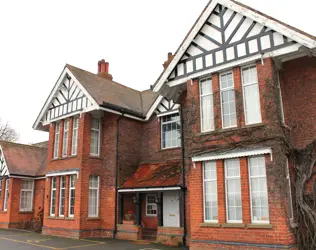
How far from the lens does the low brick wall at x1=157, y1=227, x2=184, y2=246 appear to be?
44.8 ft

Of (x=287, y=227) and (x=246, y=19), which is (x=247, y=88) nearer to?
(x=246, y=19)

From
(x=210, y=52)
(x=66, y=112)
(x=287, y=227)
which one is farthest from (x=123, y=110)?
(x=287, y=227)

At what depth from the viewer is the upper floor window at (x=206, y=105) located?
40.3 ft

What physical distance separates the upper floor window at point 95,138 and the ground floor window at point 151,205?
376cm

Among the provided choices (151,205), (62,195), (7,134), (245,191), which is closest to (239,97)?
(245,191)

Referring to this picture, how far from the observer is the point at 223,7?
40.8 ft

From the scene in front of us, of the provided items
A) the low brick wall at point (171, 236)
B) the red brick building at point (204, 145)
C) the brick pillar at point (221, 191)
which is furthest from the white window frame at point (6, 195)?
the brick pillar at point (221, 191)

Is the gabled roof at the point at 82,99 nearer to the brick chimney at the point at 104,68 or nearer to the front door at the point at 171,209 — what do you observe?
the brick chimney at the point at 104,68

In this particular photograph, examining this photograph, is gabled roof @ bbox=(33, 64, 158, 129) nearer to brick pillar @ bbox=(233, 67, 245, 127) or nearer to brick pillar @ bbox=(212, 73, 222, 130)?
brick pillar @ bbox=(212, 73, 222, 130)

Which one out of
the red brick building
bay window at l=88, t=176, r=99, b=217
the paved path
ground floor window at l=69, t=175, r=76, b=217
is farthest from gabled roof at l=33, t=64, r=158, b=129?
the paved path

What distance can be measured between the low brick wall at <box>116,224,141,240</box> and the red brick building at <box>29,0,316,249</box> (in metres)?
0.05

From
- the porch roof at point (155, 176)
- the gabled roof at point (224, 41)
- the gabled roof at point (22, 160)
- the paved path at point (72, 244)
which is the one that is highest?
the gabled roof at point (224, 41)

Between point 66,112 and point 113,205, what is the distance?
6028mm

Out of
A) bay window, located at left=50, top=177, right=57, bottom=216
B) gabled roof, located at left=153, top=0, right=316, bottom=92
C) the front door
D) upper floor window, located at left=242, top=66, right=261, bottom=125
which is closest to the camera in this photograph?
gabled roof, located at left=153, top=0, right=316, bottom=92
